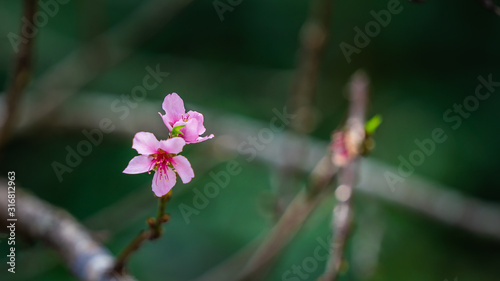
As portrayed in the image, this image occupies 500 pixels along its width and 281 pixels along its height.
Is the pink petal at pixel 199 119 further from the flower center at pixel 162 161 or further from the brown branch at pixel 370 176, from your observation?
the brown branch at pixel 370 176

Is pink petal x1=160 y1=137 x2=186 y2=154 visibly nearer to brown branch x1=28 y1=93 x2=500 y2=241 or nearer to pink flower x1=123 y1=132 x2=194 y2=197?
pink flower x1=123 y1=132 x2=194 y2=197

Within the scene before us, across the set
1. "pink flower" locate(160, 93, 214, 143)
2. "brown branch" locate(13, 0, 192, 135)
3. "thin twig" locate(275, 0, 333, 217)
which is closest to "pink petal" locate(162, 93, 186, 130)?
"pink flower" locate(160, 93, 214, 143)

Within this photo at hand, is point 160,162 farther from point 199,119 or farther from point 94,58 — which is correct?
point 94,58

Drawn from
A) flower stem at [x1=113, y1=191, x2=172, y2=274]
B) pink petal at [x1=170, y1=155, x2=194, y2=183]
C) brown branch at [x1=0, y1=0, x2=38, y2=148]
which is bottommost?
flower stem at [x1=113, y1=191, x2=172, y2=274]

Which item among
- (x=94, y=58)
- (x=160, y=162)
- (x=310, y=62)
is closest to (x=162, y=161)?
(x=160, y=162)

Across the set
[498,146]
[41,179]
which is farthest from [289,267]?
[498,146]

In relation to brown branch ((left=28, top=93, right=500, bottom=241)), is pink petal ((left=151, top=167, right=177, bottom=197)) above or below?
below

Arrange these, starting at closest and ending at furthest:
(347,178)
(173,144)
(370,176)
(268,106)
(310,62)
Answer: (173,144) → (347,178) → (310,62) → (370,176) → (268,106)
